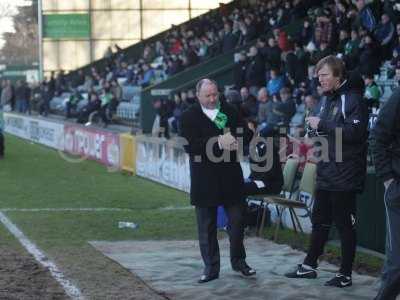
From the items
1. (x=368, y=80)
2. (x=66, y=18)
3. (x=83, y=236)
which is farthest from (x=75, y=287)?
(x=66, y=18)

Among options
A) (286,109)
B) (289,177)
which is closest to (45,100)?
(286,109)

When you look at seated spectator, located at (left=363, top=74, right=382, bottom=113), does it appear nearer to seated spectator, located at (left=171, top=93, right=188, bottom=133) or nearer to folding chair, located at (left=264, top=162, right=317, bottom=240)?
folding chair, located at (left=264, top=162, right=317, bottom=240)

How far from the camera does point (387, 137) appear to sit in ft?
20.1

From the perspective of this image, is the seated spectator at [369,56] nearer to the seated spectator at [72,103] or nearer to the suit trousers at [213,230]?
the suit trousers at [213,230]

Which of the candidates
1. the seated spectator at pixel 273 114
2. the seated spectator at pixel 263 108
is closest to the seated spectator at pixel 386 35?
the seated spectator at pixel 273 114

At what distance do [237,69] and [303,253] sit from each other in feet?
43.9

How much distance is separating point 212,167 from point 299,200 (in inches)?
132

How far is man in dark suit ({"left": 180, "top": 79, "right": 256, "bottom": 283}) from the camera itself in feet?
26.3

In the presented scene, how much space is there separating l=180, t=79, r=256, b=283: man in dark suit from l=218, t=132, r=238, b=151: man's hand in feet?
0.06

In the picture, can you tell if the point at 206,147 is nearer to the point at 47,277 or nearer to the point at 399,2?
the point at 47,277

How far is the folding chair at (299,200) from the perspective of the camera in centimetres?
1036

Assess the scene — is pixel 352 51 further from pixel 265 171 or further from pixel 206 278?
pixel 206 278

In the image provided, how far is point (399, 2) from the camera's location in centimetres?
1902

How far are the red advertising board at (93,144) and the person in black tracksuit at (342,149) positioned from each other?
42.0 feet
